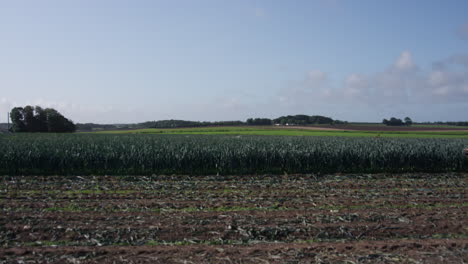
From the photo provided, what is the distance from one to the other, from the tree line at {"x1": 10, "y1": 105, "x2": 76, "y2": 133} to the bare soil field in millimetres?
59946

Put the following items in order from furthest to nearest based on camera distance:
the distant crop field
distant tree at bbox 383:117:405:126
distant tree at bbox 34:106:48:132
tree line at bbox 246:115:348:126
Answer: tree line at bbox 246:115:348:126, distant tree at bbox 383:117:405:126, distant tree at bbox 34:106:48:132, the distant crop field

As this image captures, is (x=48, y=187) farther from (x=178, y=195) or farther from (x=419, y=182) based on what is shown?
(x=419, y=182)

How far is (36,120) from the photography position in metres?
66.5

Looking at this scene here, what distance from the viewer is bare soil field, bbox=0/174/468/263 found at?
6109mm

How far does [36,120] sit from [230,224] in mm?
70438

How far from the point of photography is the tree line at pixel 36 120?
65.3 metres

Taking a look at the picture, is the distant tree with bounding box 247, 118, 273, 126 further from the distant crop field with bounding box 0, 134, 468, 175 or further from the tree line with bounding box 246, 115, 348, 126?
the distant crop field with bounding box 0, 134, 468, 175

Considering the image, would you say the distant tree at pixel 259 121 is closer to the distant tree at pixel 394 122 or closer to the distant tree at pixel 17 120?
the distant tree at pixel 394 122

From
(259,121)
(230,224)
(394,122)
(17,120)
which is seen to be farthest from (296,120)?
(230,224)

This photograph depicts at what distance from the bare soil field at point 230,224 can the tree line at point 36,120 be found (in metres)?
59.9

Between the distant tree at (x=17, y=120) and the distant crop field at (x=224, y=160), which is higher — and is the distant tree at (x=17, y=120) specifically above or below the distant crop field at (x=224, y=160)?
above

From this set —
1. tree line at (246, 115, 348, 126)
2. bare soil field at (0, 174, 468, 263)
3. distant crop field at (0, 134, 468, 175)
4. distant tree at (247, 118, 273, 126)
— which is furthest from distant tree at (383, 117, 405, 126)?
bare soil field at (0, 174, 468, 263)

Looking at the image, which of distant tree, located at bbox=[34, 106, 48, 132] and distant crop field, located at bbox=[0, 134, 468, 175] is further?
distant tree, located at bbox=[34, 106, 48, 132]

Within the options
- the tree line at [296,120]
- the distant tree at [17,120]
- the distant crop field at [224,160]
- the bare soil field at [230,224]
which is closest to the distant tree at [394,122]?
the tree line at [296,120]
